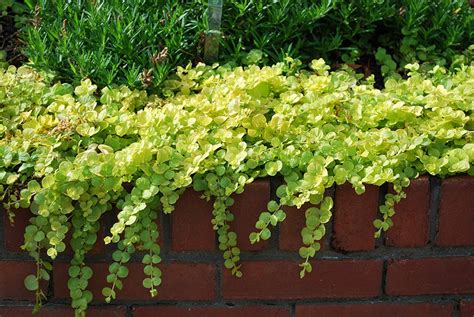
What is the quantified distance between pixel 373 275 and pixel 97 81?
95 centimetres

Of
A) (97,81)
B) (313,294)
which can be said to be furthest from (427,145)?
(97,81)

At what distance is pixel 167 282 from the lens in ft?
6.28

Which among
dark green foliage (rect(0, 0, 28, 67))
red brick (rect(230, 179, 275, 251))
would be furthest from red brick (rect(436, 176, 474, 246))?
dark green foliage (rect(0, 0, 28, 67))

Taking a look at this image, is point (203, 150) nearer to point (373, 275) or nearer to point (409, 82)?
point (373, 275)

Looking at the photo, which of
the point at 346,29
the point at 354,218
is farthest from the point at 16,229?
the point at 346,29

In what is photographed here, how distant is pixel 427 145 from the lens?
75.3 inches

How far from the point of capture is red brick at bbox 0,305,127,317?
76.1 inches

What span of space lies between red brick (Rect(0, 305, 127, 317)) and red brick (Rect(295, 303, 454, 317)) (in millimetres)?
446

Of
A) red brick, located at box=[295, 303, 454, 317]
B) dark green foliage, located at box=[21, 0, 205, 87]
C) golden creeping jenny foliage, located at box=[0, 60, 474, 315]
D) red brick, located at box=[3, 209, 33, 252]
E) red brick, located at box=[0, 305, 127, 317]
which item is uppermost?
dark green foliage, located at box=[21, 0, 205, 87]

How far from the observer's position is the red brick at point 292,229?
1879mm

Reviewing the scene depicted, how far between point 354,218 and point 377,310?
258 millimetres

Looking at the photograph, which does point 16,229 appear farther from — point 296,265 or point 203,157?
point 296,265

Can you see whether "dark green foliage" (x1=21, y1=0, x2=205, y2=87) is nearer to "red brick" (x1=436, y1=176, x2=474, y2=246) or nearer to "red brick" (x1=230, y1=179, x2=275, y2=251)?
"red brick" (x1=230, y1=179, x2=275, y2=251)

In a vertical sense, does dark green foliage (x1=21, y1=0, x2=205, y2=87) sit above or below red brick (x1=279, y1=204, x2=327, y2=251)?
above
